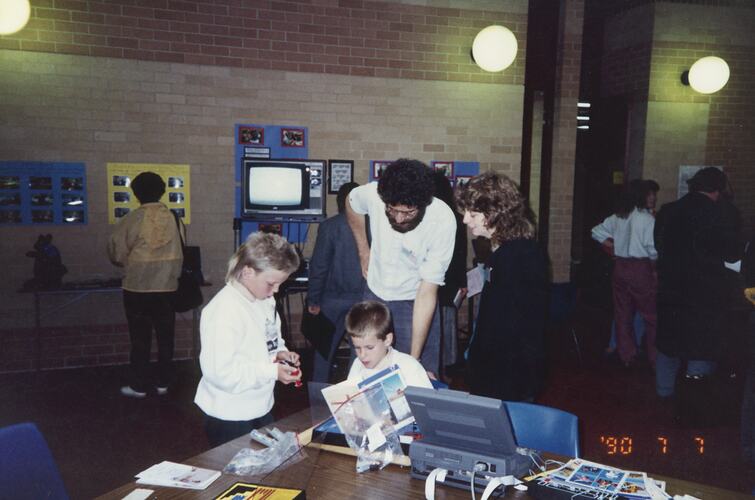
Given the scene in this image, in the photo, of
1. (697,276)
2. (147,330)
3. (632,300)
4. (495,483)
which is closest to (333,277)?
(147,330)

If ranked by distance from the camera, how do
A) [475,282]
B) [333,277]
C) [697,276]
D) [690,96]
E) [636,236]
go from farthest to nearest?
[690,96] → [636,236] → [333,277] → [697,276] → [475,282]

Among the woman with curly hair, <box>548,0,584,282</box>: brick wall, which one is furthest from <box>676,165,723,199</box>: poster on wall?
the woman with curly hair

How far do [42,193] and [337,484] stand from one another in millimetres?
4404

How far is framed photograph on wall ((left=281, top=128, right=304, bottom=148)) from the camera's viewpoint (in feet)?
18.6

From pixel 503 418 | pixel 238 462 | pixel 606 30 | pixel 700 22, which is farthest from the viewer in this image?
pixel 606 30

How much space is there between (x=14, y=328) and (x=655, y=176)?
6782 mm

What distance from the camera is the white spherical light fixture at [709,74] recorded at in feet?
22.1

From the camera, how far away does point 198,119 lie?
546 centimetres

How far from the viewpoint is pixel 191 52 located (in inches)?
211

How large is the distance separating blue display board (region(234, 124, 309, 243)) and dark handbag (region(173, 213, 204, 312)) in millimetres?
667

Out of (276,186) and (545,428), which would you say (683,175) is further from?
(545,428)

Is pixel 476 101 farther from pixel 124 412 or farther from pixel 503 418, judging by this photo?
pixel 503 418

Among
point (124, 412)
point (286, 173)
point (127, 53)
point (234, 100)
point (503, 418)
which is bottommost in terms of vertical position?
point (124, 412)

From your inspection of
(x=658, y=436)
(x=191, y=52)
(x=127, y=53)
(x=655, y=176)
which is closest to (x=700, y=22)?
(x=655, y=176)
